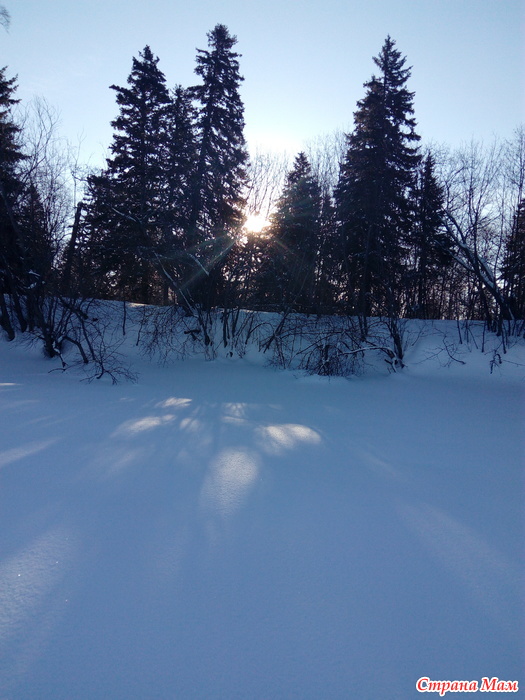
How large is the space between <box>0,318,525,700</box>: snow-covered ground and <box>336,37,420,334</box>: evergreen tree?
35.3ft

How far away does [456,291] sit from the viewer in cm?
1834

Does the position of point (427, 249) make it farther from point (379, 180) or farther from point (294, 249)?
point (294, 249)

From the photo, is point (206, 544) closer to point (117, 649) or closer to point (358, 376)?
point (117, 649)

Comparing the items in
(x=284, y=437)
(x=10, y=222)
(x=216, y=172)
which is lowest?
(x=284, y=437)

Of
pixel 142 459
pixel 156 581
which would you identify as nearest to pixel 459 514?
pixel 156 581

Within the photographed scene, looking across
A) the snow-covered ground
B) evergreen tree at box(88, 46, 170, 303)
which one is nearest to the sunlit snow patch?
the snow-covered ground

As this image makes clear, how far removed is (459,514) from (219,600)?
2061 mm

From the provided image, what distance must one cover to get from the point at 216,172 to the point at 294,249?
471 centimetres

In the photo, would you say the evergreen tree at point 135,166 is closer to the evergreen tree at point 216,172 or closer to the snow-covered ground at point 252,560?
the evergreen tree at point 216,172

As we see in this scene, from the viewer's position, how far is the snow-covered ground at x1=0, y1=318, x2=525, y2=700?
5.22 ft

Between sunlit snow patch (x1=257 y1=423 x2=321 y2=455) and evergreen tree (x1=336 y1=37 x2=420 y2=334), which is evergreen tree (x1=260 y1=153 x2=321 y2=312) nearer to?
evergreen tree (x1=336 y1=37 x2=420 y2=334)

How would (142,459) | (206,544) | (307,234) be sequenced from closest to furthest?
(206,544), (142,459), (307,234)

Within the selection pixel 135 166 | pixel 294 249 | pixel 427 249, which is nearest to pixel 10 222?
pixel 135 166

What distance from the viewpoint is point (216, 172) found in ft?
50.5
